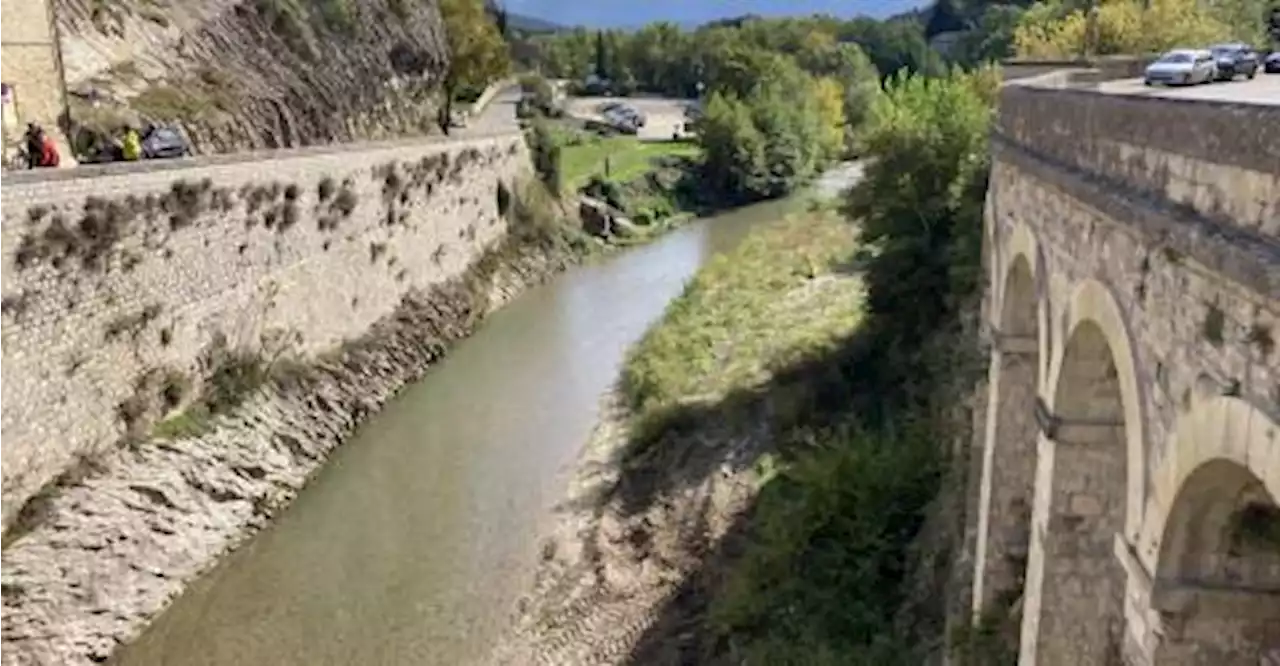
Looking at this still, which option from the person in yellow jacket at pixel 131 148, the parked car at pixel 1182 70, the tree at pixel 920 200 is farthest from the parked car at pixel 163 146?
the parked car at pixel 1182 70

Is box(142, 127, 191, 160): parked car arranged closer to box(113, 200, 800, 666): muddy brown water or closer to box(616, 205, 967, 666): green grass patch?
box(113, 200, 800, 666): muddy brown water

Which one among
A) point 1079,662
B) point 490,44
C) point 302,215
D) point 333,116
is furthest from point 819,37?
point 1079,662

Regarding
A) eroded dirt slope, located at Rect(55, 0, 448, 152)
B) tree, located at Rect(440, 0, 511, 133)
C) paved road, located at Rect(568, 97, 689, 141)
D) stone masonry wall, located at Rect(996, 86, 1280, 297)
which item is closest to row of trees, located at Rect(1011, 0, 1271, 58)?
stone masonry wall, located at Rect(996, 86, 1280, 297)

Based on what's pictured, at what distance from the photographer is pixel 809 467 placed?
14.5 m

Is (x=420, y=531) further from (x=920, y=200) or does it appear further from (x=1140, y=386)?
(x=1140, y=386)

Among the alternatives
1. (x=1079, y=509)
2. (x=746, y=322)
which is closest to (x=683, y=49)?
(x=746, y=322)

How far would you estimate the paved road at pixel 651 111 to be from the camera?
70.9 m

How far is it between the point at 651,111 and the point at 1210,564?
76.7 metres

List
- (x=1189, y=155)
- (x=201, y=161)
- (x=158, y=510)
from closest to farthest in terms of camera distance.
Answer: (x=1189, y=155) < (x=158, y=510) < (x=201, y=161)

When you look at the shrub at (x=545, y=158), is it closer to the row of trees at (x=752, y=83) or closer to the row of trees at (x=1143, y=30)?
the row of trees at (x=752, y=83)

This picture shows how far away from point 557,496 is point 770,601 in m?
6.63

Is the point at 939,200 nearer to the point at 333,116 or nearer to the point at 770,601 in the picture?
the point at 770,601

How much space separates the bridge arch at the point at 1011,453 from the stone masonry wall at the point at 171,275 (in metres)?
11.2

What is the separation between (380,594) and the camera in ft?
53.1
